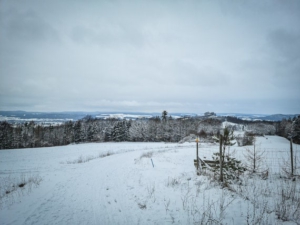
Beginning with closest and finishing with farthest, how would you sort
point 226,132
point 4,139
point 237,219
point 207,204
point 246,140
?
1. point 237,219
2. point 207,204
3. point 226,132
4. point 246,140
5. point 4,139

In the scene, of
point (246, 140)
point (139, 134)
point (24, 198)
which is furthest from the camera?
point (139, 134)

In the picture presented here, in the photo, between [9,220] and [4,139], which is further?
[4,139]

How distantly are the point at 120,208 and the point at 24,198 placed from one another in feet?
16.3

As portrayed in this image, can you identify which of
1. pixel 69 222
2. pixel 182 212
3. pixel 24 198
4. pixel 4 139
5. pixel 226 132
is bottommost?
pixel 4 139

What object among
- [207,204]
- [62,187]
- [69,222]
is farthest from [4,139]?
[207,204]

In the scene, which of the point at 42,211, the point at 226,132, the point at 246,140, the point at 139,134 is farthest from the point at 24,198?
the point at 139,134

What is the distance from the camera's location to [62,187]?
317 inches

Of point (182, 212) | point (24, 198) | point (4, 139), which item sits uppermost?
point (182, 212)

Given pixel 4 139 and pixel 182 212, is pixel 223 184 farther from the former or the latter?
pixel 4 139

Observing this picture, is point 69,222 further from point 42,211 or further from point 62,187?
point 62,187

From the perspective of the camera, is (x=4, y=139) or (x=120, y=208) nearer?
(x=120, y=208)

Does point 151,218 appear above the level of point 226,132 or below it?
below

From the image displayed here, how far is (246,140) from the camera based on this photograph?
38.1 metres

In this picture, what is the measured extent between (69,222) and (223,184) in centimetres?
670
